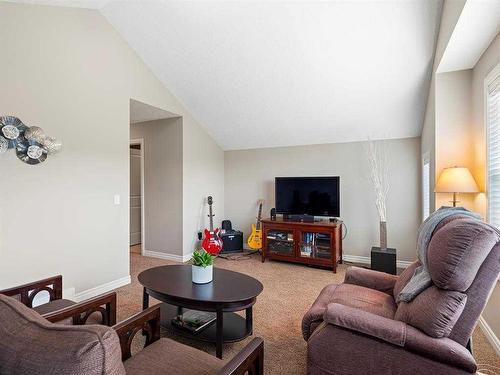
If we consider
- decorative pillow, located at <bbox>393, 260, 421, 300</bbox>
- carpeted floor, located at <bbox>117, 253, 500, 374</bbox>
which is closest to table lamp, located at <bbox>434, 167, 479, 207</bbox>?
decorative pillow, located at <bbox>393, 260, 421, 300</bbox>

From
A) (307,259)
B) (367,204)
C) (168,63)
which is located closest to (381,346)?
(307,259)

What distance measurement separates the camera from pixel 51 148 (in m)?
2.71

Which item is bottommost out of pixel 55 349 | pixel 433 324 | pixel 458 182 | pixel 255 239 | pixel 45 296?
pixel 45 296

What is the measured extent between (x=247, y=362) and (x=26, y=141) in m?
2.72

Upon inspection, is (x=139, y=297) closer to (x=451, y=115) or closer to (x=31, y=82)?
(x=31, y=82)

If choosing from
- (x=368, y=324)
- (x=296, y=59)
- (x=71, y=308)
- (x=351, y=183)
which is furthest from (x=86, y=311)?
(x=351, y=183)

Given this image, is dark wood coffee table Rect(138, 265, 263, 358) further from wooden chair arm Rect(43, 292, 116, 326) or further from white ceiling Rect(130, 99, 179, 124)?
white ceiling Rect(130, 99, 179, 124)

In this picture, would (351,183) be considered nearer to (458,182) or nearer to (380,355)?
(458,182)

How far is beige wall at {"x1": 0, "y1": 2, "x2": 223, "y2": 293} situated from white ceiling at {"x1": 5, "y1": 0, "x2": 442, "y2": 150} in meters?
0.34

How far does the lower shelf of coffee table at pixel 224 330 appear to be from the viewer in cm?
207

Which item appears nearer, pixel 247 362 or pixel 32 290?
pixel 247 362

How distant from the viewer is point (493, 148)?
2.24 m

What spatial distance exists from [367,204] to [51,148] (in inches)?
163

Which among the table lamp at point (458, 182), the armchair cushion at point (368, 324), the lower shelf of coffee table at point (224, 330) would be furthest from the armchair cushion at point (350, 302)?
the table lamp at point (458, 182)
